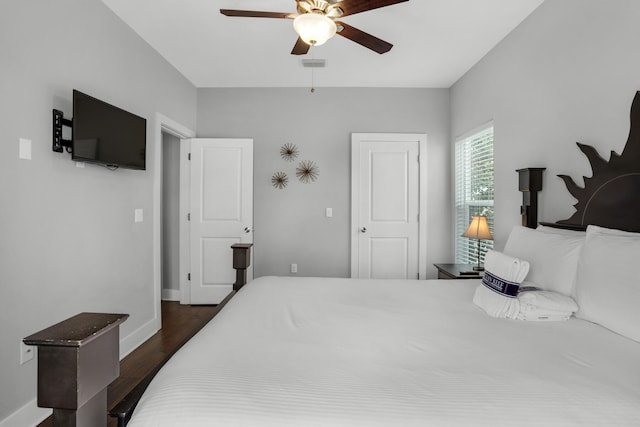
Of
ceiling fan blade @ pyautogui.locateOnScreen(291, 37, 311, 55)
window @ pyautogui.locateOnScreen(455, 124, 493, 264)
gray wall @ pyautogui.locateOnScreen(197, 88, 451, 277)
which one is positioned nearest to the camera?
ceiling fan blade @ pyautogui.locateOnScreen(291, 37, 311, 55)

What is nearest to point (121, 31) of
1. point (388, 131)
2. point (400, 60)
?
point (400, 60)

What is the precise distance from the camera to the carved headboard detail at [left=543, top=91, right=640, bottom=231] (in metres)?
1.70

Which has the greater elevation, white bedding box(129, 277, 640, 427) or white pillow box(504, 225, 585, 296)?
white pillow box(504, 225, 585, 296)

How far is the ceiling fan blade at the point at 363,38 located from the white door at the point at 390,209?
1931 mm

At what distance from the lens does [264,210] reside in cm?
426

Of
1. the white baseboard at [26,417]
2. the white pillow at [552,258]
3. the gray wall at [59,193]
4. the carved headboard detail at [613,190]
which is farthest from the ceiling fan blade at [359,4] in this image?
the white baseboard at [26,417]

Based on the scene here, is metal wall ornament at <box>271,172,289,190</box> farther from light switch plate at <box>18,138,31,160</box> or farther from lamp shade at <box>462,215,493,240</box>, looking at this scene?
light switch plate at <box>18,138,31,160</box>

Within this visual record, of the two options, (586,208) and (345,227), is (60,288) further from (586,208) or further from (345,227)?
(586,208)

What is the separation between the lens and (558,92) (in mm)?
2285

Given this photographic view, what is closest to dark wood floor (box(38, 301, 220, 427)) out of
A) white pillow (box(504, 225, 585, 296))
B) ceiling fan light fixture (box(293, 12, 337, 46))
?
ceiling fan light fixture (box(293, 12, 337, 46))

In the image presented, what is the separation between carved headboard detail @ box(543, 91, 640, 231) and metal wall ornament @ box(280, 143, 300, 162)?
2917 millimetres

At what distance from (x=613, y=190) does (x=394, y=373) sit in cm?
166

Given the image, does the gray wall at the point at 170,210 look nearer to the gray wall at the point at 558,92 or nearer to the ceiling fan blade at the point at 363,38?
the ceiling fan blade at the point at 363,38

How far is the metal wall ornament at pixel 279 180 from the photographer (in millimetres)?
4242
